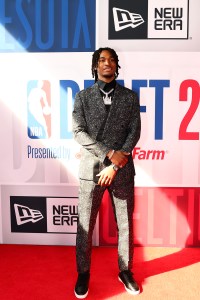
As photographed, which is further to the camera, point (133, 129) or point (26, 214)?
point (26, 214)

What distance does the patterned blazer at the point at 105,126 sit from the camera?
2.31 meters

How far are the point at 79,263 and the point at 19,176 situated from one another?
104 cm

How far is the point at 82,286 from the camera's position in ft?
8.16

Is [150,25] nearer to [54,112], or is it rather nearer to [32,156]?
[54,112]

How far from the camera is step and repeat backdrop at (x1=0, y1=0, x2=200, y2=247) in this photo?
118 inches

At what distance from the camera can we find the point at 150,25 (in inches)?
118

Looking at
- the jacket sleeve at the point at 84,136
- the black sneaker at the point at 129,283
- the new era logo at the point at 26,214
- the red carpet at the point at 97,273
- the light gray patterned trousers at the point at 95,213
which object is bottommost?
the red carpet at the point at 97,273

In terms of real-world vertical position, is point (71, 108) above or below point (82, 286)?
above

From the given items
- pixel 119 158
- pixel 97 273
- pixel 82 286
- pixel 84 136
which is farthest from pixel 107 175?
pixel 97 273

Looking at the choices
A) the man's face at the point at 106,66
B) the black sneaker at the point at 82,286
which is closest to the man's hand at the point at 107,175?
the man's face at the point at 106,66

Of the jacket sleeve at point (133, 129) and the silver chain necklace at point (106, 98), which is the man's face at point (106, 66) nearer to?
the silver chain necklace at point (106, 98)

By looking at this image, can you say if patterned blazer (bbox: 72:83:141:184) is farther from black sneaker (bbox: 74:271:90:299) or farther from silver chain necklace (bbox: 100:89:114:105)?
black sneaker (bbox: 74:271:90:299)

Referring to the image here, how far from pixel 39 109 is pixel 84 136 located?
96 cm

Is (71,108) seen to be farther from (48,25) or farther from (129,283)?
(129,283)
